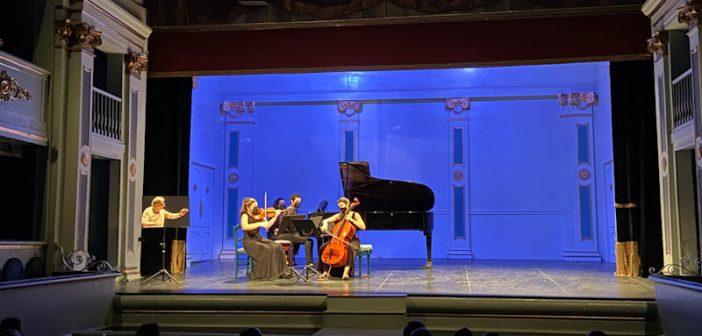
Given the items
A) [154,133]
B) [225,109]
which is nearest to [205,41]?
[154,133]

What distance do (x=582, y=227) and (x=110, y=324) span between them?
8.24 meters

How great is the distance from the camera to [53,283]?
5.30 m

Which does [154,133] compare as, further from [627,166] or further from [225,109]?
[627,166]

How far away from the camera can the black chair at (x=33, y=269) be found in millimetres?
6590

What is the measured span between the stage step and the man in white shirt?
126cm

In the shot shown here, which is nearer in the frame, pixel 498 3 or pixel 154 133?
pixel 498 3

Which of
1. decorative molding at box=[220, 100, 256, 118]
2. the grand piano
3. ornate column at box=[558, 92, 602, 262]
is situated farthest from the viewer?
decorative molding at box=[220, 100, 256, 118]

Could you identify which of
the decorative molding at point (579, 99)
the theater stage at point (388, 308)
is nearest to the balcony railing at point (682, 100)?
the theater stage at point (388, 308)

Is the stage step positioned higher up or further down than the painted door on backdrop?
further down

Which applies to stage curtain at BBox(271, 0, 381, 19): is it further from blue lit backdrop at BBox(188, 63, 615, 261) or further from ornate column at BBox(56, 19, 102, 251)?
blue lit backdrop at BBox(188, 63, 615, 261)

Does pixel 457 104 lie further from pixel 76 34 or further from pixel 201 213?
pixel 76 34

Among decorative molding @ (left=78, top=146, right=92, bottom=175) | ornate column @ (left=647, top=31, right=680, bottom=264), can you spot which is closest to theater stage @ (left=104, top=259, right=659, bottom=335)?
ornate column @ (left=647, top=31, right=680, bottom=264)

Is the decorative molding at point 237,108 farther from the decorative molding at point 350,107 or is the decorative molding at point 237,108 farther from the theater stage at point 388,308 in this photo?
the theater stage at point 388,308

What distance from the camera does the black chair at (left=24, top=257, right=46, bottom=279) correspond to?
21.6 feet
